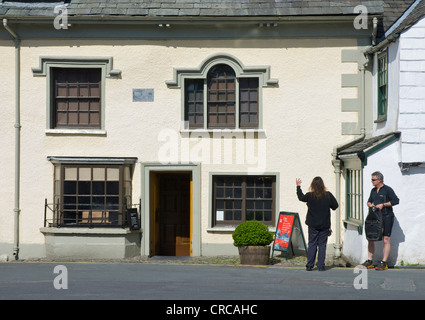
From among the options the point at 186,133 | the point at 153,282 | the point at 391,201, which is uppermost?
the point at 186,133

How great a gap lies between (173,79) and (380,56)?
4.88m

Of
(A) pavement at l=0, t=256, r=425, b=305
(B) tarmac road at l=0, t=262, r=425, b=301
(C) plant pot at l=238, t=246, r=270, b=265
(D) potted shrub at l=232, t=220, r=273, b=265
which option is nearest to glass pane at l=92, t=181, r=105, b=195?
(A) pavement at l=0, t=256, r=425, b=305

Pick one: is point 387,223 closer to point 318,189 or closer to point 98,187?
point 318,189

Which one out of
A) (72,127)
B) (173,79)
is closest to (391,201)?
(173,79)

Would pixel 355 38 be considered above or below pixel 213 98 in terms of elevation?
above

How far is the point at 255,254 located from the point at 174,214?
3556 millimetres

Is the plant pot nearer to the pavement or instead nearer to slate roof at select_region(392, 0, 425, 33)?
the pavement

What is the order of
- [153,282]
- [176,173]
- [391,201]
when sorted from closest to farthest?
[153,282] → [391,201] → [176,173]

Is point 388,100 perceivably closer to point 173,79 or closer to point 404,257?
point 404,257

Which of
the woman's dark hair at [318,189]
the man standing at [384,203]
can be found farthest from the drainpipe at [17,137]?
the man standing at [384,203]

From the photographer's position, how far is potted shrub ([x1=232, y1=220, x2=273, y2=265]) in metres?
15.5

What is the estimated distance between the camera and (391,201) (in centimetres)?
1429

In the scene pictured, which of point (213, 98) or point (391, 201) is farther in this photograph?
point (213, 98)

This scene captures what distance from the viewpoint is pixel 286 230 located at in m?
16.8
